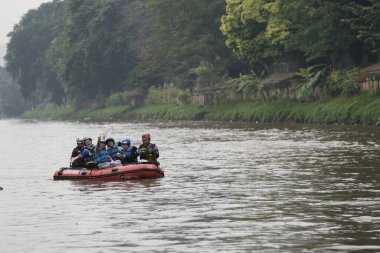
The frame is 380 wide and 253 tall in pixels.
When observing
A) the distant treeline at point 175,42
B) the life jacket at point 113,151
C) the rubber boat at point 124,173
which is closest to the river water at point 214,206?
the rubber boat at point 124,173

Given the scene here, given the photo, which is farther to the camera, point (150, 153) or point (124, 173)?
point (150, 153)

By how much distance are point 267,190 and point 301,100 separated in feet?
132

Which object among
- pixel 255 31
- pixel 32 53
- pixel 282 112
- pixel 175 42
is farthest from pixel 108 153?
pixel 32 53

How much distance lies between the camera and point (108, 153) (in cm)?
2936

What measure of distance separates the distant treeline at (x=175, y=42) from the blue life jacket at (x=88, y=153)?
27.2 meters

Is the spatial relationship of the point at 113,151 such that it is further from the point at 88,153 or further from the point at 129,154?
the point at 88,153

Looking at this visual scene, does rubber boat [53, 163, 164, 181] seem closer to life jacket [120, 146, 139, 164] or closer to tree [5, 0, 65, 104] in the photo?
life jacket [120, 146, 139, 164]

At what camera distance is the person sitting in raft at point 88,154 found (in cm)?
2889

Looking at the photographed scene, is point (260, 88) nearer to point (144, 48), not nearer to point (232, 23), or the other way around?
point (232, 23)

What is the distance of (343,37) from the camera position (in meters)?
58.4

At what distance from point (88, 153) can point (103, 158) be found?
1.92ft

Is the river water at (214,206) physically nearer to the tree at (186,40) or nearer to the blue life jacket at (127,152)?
the blue life jacket at (127,152)

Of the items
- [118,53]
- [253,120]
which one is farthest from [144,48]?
[253,120]

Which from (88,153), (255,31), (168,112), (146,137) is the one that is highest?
(255,31)
